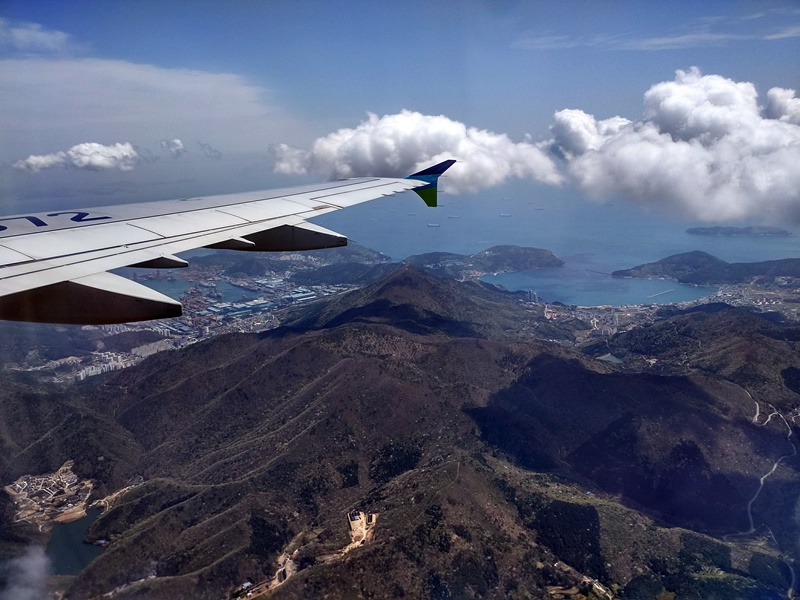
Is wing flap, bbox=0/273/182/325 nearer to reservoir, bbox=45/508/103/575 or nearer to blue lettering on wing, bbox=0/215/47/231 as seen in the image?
blue lettering on wing, bbox=0/215/47/231

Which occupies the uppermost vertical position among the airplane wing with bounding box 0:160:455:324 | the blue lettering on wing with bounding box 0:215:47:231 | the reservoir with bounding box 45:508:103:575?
the blue lettering on wing with bounding box 0:215:47:231

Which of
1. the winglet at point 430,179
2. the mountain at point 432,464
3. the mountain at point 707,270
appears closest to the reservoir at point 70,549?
the mountain at point 432,464

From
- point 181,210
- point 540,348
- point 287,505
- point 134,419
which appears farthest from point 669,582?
point 134,419

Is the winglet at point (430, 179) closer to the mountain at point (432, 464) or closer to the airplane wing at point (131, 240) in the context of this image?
A: the airplane wing at point (131, 240)

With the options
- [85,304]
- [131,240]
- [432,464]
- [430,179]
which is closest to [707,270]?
[432,464]

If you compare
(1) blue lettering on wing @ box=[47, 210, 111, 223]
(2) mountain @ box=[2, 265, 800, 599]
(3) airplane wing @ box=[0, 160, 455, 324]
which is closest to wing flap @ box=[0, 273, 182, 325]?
(3) airplane wing @ box=[0, 160, 455, 324]
